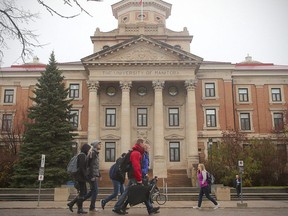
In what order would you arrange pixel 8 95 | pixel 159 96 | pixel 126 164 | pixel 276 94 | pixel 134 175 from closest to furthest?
pixel 134 175 < pixel 126 164 < pixel 159 96 < pixel 8 95 < pixel 276 94

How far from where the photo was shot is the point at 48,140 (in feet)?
111

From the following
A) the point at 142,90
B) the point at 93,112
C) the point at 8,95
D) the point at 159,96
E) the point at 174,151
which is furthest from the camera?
the point at 8,95

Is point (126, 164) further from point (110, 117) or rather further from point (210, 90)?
point (210, 90)

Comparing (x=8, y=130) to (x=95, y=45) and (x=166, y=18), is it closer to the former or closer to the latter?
(x=95, y=45)

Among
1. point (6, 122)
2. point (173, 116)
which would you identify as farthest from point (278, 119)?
point (6, 122)

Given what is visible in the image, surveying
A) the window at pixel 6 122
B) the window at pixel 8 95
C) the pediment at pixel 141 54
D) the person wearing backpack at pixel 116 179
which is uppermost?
the pediment at pixel 141 54

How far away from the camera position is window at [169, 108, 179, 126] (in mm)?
43938

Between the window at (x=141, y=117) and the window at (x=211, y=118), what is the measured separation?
7.83m

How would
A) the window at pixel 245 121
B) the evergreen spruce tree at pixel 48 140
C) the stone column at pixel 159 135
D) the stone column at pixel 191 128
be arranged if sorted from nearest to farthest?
the evergreen spruce tree at pixel 48 140
the stone column at pixel 159 135
the stone column at pixel 191 128
the window at pixel 245 121

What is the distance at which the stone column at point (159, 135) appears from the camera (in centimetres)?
3795

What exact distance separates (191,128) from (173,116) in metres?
4.35

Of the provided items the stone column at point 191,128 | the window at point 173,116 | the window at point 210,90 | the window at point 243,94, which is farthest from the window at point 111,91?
the window at point 243,94

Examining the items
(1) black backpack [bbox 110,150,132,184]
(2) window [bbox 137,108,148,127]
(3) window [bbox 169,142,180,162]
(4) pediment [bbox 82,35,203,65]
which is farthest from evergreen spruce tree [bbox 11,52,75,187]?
(1) black backpack [bbox 110,150,132,184]

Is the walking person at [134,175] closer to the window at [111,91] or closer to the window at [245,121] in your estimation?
the window at [111,91]
